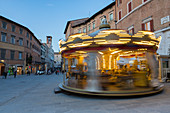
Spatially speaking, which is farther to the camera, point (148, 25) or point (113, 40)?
point (148, 25)

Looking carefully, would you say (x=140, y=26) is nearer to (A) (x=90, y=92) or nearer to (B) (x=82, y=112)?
(A) (x=90, y=92)

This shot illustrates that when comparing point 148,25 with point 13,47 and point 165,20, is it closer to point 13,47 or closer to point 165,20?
point 165,20

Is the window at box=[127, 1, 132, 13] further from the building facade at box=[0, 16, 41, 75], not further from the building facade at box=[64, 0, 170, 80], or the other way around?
the building facade at box=[0, 16, 41, 75]

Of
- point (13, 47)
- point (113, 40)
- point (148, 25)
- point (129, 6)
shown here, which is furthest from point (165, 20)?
point (13, 47)

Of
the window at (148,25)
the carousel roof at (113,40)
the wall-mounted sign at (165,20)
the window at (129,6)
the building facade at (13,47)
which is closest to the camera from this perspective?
the carousel roof at (113,40)

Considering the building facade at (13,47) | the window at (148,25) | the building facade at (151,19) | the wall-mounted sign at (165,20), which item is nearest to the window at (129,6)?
the building facade at (151,19)

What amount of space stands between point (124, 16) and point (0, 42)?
83.8 ft

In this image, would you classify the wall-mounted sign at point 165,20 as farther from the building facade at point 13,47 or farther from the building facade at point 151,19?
the building facade at point 13,47

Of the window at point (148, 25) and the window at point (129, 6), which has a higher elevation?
the window at point (129, 6)

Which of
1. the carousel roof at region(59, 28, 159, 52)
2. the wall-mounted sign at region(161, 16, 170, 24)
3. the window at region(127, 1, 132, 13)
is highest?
the window at region(127, 1, 132, 13)

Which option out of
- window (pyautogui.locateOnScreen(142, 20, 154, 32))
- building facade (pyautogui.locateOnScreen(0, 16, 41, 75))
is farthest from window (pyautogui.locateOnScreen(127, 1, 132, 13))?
building facade (pyautogui.locateOnScreen(0, 16, 41, 75))

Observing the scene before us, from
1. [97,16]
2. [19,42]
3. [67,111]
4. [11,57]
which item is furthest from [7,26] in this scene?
[67,111]

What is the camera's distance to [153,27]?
44.6ft

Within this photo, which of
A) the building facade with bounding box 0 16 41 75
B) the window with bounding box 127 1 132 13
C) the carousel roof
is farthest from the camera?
the building facade with bounding box 0 16 41 75
